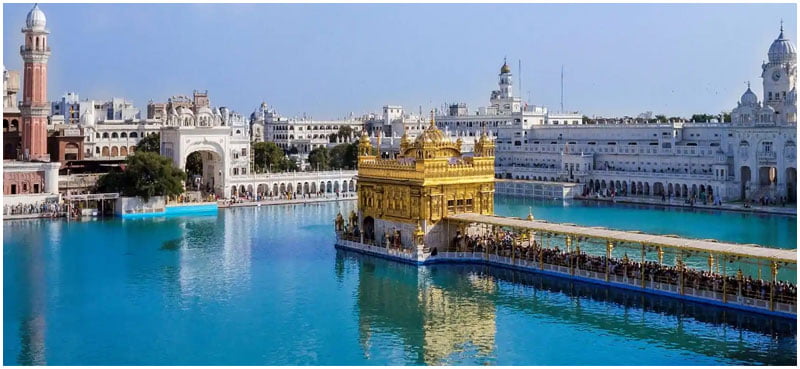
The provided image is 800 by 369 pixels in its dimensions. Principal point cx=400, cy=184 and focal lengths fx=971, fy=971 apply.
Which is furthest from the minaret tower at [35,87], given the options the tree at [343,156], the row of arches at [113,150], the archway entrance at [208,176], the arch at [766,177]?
the arch at [766,177]

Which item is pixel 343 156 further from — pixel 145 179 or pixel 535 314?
pixel 535 314

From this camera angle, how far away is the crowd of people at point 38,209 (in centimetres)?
3791

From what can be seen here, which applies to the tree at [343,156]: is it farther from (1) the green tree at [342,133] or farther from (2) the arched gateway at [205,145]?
(1) the green tree at [342,133]

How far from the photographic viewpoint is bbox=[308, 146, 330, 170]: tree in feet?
190

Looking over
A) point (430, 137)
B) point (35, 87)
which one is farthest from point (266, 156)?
point (430, 137)

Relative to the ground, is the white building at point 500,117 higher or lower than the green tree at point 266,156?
higher

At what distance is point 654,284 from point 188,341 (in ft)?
32.9

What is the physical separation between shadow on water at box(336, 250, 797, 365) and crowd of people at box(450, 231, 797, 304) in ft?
1.52

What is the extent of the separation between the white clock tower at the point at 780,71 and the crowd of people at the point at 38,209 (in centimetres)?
3194

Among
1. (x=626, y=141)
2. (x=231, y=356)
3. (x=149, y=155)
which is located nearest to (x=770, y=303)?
(x=231, y=356)

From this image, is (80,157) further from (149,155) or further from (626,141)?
(626,141)

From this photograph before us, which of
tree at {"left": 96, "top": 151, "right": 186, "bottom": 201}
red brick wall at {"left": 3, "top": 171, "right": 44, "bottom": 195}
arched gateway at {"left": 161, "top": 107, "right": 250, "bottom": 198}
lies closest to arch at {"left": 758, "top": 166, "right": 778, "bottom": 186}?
arched gateway at {"left": 161, "top": 107, "right": 250, "bottom": 198}

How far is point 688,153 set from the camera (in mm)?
47719

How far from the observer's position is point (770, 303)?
18.6 metres
